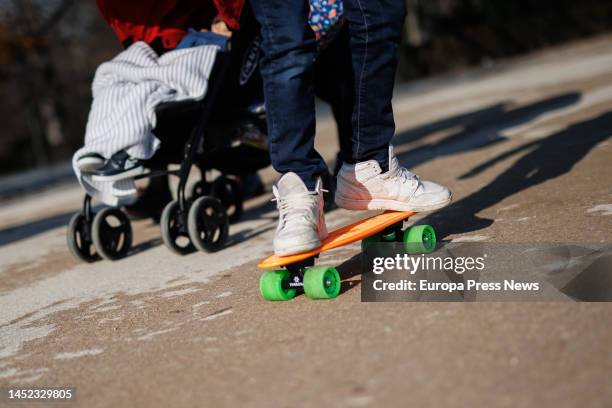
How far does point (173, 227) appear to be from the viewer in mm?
4258

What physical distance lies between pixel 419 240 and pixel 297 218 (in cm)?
55

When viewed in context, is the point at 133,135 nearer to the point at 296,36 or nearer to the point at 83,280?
the point at 83,280

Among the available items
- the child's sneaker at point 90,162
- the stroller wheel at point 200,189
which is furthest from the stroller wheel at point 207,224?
the stroller wheel at point 200,189

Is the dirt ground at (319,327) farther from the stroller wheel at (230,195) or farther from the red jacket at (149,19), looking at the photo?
the red jacket at (149,19)

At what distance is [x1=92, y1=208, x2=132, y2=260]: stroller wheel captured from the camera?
438 cm

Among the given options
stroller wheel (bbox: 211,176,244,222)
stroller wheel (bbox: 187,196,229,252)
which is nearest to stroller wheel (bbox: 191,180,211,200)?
stroller wheel (bbox: 211,176,244,222)

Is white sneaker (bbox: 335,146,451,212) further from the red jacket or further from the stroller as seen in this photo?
the red jacket

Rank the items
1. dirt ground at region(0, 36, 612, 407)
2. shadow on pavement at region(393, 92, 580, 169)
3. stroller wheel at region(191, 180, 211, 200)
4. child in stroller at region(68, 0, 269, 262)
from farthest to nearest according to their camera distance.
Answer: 1. shadow on pavement at region(393, 92, 580, 169)
2. stroller wheel at region(191, 180, 211, 200)
3. child in stroller at region(68, 0, 269, 262)
4. dirt ground at region(0, 36, 612, 407)

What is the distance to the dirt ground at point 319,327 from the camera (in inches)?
74.4

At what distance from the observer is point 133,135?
13.3 ft

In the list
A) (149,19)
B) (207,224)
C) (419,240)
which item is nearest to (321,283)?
(419,240)

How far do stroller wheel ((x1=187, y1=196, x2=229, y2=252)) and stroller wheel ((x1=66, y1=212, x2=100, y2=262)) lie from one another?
27.8 inches

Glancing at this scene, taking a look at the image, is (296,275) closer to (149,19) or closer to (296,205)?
(296,205)

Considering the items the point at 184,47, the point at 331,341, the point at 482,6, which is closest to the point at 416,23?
the point at 482,6
